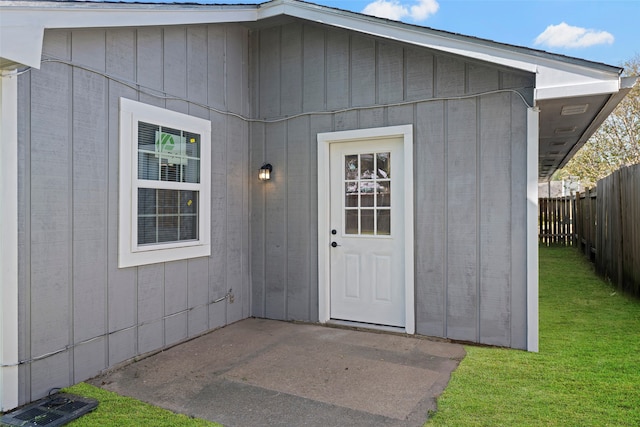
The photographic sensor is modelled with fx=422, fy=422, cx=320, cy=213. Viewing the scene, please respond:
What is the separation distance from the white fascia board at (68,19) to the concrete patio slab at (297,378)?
2283 millimetres

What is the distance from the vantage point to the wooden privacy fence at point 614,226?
533cm

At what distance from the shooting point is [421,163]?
4.16m

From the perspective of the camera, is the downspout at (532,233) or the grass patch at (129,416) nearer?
the grass patch at (129,416)

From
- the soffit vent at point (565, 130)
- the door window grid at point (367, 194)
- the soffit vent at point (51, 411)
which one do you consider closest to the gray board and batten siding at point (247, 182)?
the soffit vent at point (51, 411)

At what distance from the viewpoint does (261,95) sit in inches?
195

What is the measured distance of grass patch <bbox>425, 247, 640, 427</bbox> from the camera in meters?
2.50

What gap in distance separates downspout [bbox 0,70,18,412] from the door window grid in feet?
9.69

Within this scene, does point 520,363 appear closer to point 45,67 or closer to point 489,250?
point 489,250

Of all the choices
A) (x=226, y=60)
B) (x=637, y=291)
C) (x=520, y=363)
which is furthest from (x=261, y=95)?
(x=637, y=291)

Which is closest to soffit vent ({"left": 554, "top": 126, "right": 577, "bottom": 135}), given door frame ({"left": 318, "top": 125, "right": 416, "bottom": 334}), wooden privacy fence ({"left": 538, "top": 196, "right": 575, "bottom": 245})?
door frame ({"left": 318, "top": 125, "right": 416, "bottom": 334})

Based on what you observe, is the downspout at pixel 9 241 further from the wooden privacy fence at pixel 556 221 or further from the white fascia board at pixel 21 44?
the wooden privacy fence at pixel 556 221

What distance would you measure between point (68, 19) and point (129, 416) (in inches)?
102

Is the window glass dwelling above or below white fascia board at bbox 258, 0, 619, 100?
below

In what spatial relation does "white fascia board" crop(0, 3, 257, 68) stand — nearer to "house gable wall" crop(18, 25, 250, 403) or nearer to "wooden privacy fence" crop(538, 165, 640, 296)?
"house gable wall" crop(18, 25, 250, 403)
